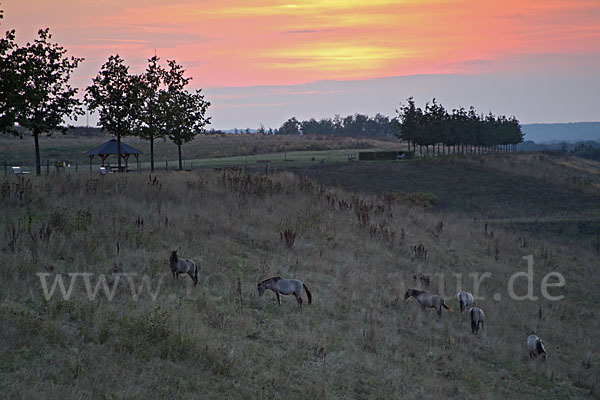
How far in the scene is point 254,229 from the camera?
21547 millimetres

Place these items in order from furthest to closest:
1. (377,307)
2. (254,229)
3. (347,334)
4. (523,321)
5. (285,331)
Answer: (254,229), (523,321), (377,307), (347,334), (285,331)

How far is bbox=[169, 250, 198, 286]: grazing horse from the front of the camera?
45.8ft

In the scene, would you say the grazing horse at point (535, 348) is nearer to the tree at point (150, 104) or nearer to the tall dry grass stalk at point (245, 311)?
the tall dry grass stalk at point (245, 311)

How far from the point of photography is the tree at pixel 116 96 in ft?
132

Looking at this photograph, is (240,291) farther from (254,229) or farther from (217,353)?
(254,229)

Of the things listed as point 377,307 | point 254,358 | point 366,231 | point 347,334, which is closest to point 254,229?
point 366,231

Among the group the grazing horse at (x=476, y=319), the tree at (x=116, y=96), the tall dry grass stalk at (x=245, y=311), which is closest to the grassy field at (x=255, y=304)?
the tall dry grass stalk at (x=245, y=311)

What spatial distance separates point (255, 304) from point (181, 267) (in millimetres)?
2073

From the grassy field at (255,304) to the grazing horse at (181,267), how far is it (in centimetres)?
31

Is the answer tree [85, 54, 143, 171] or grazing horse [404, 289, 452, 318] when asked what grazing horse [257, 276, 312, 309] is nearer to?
grazing horse [404, 289, 452, 318]

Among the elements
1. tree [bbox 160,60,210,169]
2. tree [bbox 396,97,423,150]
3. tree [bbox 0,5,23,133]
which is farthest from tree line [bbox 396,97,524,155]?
tree [bbox 0,5,23,133]

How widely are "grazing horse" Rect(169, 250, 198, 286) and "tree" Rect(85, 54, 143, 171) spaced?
29.2 m

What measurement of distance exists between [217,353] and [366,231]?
50.5 feet

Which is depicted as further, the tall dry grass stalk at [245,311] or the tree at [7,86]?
the tree at [7,86]
